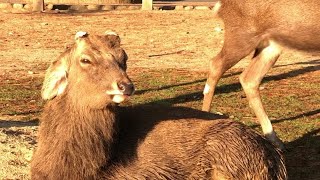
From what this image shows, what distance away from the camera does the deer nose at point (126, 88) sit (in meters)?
5.15

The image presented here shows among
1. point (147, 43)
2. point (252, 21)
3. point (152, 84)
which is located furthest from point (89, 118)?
point (147, 43)

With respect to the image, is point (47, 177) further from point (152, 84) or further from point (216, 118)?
point (152, 84)

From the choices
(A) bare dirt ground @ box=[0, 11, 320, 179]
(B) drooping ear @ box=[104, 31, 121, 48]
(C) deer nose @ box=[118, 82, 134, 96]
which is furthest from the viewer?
(A) bare dirt ground @ box=[0, 11, 320, 179]

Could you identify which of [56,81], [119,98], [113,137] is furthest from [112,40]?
[113,137]

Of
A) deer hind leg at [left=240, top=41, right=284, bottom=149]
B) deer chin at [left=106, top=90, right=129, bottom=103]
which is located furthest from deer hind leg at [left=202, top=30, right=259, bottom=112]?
deer chin at [left=106, top=90, right=129, bottom=103]

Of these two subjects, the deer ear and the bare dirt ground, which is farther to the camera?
the bare dirt ground

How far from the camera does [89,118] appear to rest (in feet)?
18.5

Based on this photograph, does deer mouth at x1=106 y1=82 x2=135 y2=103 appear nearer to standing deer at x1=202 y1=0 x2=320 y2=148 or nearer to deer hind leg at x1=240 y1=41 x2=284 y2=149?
standing deer at x1=202 y1=0 x2=320 y2=148

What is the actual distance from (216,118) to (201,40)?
11.4 m

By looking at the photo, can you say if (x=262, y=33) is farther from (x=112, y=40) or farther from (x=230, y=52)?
(x=112, y=40)

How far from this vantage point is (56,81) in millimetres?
5691

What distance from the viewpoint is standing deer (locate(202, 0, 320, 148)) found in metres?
8.76

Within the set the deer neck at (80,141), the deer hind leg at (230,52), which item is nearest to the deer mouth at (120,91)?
the deer neck at (80,141)

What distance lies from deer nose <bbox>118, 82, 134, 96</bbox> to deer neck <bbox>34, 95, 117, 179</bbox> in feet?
1.28
